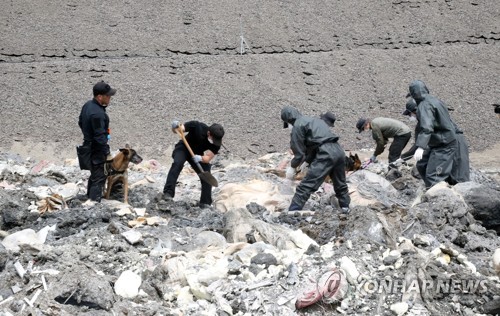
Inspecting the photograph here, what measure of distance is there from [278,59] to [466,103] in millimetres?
3898

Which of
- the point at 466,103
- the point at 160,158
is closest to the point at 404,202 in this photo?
the point at 160,158

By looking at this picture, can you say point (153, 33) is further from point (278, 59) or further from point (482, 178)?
point (482, 178)

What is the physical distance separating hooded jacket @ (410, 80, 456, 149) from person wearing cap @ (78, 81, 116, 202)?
3.18 m

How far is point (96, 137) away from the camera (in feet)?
26.5

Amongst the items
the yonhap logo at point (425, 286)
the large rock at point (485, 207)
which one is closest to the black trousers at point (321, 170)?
the large rock at point (485, 207)

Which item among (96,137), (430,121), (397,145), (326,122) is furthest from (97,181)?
(397,145)

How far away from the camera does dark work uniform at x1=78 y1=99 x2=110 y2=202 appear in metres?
8.03

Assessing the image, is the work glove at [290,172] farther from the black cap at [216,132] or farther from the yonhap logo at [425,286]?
the yonhap logo at [425,286]

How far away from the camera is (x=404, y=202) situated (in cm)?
887

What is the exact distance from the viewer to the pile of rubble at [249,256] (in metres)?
5.33

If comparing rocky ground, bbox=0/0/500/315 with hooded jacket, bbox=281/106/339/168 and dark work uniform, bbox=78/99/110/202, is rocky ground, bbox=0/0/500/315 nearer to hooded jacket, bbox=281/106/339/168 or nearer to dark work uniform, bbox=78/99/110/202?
dark work uniform, bbox=78/99/110/202

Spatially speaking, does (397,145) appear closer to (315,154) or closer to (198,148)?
(315,154)

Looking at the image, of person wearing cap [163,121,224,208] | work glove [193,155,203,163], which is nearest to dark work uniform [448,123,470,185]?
person wearing cap [163,121,224,208]

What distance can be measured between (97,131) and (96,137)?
0.24 ft
